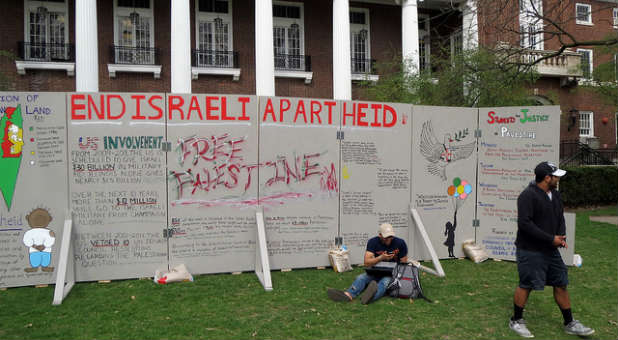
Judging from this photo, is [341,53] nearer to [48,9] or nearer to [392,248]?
[48,9]

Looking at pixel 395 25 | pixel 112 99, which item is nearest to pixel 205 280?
pixel 112 99

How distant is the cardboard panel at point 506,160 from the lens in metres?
8.06

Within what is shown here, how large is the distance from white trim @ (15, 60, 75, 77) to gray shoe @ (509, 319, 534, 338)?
2024 cm

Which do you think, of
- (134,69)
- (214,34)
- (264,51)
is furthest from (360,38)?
(134,69)

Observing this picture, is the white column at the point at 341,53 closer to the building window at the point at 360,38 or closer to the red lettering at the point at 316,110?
the building window at the point at 360,38

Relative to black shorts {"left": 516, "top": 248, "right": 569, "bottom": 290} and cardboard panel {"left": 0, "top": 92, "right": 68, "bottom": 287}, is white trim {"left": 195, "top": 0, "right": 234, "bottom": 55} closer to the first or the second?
cardboard panel {"left": 0, "top": 92, "right": 68, "bottom": 287}

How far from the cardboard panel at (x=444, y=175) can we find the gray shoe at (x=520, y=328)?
299 cm

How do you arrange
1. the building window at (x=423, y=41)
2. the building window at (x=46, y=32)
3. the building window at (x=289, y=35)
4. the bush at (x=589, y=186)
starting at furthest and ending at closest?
the building window at (x=423, y=41) → the building window at (x=289, y=35) → the building window at (x=46, y=32) → the bush at (x=589, y=186)

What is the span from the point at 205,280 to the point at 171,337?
2.12m

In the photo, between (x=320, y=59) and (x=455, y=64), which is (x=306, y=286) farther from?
(x=320, y=59)

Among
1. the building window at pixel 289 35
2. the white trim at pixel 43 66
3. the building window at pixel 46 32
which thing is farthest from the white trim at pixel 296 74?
the building window at pixel 46 32

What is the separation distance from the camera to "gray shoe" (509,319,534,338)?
4.89m

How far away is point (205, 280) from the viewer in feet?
22.5

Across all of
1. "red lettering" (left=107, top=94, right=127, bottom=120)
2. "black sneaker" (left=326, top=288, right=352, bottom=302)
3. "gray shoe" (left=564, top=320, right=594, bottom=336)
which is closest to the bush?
"gray shoe" (left=564, top=320, right=594, bottom=336)
